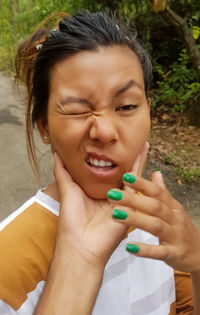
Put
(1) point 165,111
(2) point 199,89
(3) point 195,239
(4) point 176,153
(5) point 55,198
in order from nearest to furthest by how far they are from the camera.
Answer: (3) point 195,239, (5) point 55,198, (4) point 176,153, (2) point 199,89, (1) point 165,111

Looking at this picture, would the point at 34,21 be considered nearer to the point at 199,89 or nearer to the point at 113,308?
the point at 199,89

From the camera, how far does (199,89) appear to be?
468cm

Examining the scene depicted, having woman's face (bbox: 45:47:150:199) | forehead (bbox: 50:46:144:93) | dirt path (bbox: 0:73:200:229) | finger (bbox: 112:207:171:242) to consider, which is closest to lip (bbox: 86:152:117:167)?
woman's face (bbox: 45:47:150:199)

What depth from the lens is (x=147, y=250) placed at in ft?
2.65

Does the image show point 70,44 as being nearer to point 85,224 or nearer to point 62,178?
point 62,178

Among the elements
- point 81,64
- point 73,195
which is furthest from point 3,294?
point 81,64

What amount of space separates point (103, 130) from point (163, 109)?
13.7 ft

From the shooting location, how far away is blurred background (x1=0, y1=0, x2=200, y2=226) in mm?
3672

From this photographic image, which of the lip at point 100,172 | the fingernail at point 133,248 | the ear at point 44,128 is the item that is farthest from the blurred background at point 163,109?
the fingernail at point 133,248

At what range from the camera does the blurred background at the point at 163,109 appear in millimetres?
3672

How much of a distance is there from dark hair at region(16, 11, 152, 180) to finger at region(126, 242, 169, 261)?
2.23ft

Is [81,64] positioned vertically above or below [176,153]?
above

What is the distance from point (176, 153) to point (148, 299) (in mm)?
3128

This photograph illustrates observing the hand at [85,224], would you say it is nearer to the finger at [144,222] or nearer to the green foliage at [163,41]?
the finger at [144,222]
